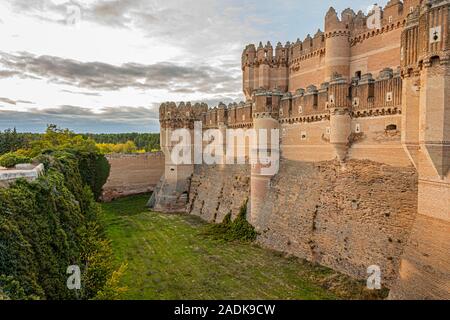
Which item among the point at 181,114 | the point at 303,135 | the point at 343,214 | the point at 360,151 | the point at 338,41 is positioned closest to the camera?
the point at 360,151

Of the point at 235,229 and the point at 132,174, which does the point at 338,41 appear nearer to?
the point at 235,229

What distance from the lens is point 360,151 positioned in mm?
17156

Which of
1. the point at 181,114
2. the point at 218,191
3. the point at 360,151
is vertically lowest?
the point at 218,191

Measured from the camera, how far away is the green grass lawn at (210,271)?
50.8 feet

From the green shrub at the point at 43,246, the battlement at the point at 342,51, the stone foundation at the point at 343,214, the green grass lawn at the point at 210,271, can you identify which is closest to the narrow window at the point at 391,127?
the stone foundation at the point at 343,214

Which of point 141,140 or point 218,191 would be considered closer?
point 218,191

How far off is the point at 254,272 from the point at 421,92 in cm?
1151

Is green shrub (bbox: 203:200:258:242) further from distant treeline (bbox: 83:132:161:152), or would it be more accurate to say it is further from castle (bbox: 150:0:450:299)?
distant treeline (bbox: 83:132:161:152)

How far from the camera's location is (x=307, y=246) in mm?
18938

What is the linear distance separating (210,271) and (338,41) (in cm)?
1765

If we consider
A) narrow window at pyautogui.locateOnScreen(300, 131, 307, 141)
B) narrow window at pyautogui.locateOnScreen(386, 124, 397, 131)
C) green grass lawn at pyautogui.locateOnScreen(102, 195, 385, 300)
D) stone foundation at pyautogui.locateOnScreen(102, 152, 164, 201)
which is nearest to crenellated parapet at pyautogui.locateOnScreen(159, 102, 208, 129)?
stone foundation at pyautogui.locateOnScreen(102, 152, 164, 201)

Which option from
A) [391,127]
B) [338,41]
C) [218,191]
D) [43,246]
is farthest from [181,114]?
[43,246]
